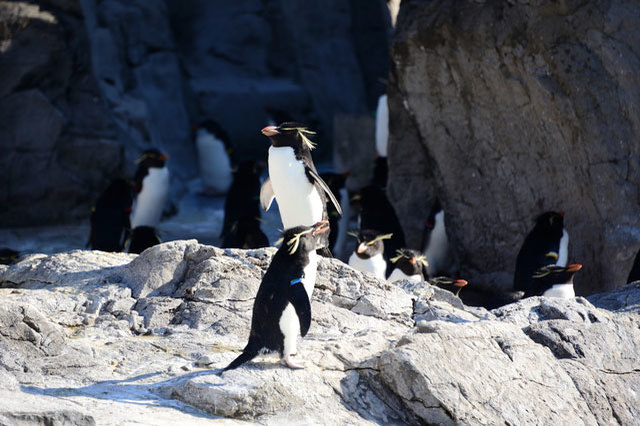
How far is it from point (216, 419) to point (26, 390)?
0.80 metres

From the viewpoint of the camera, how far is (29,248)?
9.20 m

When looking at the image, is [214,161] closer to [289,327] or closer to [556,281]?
[556,281]

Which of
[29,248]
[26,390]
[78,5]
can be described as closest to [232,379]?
[26,390]

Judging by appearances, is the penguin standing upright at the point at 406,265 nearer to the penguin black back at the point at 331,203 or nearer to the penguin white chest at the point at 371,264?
the penguin white chest at the point at 371,264

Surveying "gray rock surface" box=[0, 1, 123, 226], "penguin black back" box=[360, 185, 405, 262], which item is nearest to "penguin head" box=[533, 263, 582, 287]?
"penguin black back" box=[360, 185, 405, 262]

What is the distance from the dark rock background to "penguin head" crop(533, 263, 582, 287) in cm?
544

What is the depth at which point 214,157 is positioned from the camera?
491 inches

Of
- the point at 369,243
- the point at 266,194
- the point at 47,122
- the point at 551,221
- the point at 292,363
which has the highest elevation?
the point at 47,122

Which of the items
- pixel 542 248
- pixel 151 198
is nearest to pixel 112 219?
pixel 151 198

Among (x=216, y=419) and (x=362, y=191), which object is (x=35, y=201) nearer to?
(x=362, y=191)

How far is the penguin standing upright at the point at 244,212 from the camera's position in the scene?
300 inches

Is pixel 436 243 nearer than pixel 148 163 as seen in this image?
Yes

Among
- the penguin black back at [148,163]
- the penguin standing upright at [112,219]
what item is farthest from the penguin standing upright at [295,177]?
the penguin black back at [148,163]

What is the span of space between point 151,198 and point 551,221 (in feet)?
14.0
